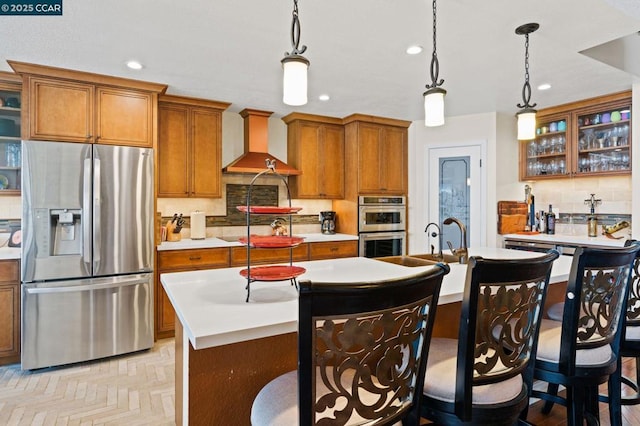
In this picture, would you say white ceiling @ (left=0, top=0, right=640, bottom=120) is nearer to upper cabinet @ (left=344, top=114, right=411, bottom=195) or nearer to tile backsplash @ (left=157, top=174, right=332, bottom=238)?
upper cabinet @ (left=344, top=114, right=411, bottom=195)

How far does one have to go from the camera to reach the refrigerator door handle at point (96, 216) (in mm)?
3018

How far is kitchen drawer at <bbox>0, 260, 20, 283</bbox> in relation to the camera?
113 inches

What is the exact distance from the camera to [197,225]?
405cm

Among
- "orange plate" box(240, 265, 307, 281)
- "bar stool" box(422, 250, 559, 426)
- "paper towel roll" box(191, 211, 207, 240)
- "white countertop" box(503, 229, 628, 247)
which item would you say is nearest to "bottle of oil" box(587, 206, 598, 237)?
"white countertop" box(503, 229, 628, 247)

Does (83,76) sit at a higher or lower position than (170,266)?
higher

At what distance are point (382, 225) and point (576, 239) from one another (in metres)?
2.14

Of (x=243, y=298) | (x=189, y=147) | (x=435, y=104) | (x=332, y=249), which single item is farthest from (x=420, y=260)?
(x=189, y=147)

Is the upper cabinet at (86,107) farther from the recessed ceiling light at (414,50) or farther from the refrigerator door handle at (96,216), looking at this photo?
the recessed ceiling light at (414,50)

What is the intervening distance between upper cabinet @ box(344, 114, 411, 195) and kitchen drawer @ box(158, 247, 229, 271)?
1900 millimetres

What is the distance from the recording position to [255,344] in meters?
1.39

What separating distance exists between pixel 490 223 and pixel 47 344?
15.0ft

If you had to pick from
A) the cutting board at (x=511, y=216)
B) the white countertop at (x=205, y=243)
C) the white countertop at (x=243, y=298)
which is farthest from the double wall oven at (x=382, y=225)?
the white countertop at (x=243, y=298)

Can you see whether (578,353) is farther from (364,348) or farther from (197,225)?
(197,225)

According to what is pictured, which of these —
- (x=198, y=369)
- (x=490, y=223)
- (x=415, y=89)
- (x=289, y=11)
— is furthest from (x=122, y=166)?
(x=490, y=223)
